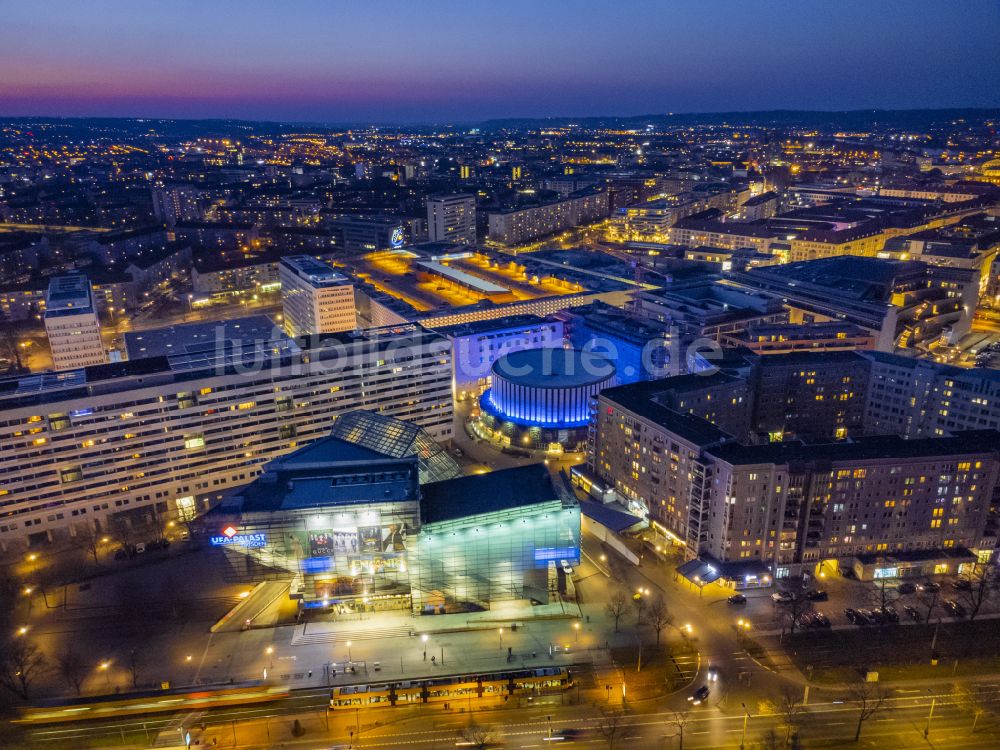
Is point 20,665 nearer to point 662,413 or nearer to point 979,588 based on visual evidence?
point 662,413

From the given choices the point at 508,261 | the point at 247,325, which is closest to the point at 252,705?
the point at 247,325

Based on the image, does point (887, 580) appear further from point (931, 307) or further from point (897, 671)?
point (931, 307)

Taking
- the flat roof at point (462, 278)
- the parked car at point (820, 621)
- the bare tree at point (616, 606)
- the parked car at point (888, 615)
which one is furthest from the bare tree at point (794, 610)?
the flat roof at point (462, 278)

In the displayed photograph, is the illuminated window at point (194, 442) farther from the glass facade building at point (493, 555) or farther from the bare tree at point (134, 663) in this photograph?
the glass facade building at point (493, 555)

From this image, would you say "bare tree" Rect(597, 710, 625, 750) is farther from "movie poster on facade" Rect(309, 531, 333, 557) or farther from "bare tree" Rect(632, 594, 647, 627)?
"movie poster on facade" Rect(309, 531, 333, 557)

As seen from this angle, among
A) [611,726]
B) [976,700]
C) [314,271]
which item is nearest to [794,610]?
[976,700]
